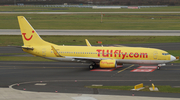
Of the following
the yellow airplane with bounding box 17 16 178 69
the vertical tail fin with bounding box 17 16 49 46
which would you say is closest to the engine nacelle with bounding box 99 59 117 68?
the yellow airplane with bounding box 17 16 178 69

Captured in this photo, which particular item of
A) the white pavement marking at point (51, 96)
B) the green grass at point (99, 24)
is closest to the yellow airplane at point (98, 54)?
the white pavement marking at point (51, 96)

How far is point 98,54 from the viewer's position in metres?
42.8

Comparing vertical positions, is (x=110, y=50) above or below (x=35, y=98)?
above

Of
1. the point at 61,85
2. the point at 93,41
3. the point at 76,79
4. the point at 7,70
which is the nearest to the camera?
the point at 61,85

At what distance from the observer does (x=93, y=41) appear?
2827 inches

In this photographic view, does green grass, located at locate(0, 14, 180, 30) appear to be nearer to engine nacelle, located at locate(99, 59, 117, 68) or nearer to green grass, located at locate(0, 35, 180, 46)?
green grass, located at locate(0, 35, 180, 46)

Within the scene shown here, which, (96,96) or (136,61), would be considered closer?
(96,96)

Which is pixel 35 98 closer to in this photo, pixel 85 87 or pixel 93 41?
pixel 85 87

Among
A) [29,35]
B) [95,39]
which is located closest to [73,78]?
[29,35]

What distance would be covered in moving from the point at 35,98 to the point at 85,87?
6.98 meters

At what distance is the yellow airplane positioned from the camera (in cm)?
4166

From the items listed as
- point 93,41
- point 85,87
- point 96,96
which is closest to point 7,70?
point 85,87

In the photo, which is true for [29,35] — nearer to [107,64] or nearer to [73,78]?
[73,78]

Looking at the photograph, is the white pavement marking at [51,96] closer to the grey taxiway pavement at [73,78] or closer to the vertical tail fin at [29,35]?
the grey taxiway pavement at [73,78]
